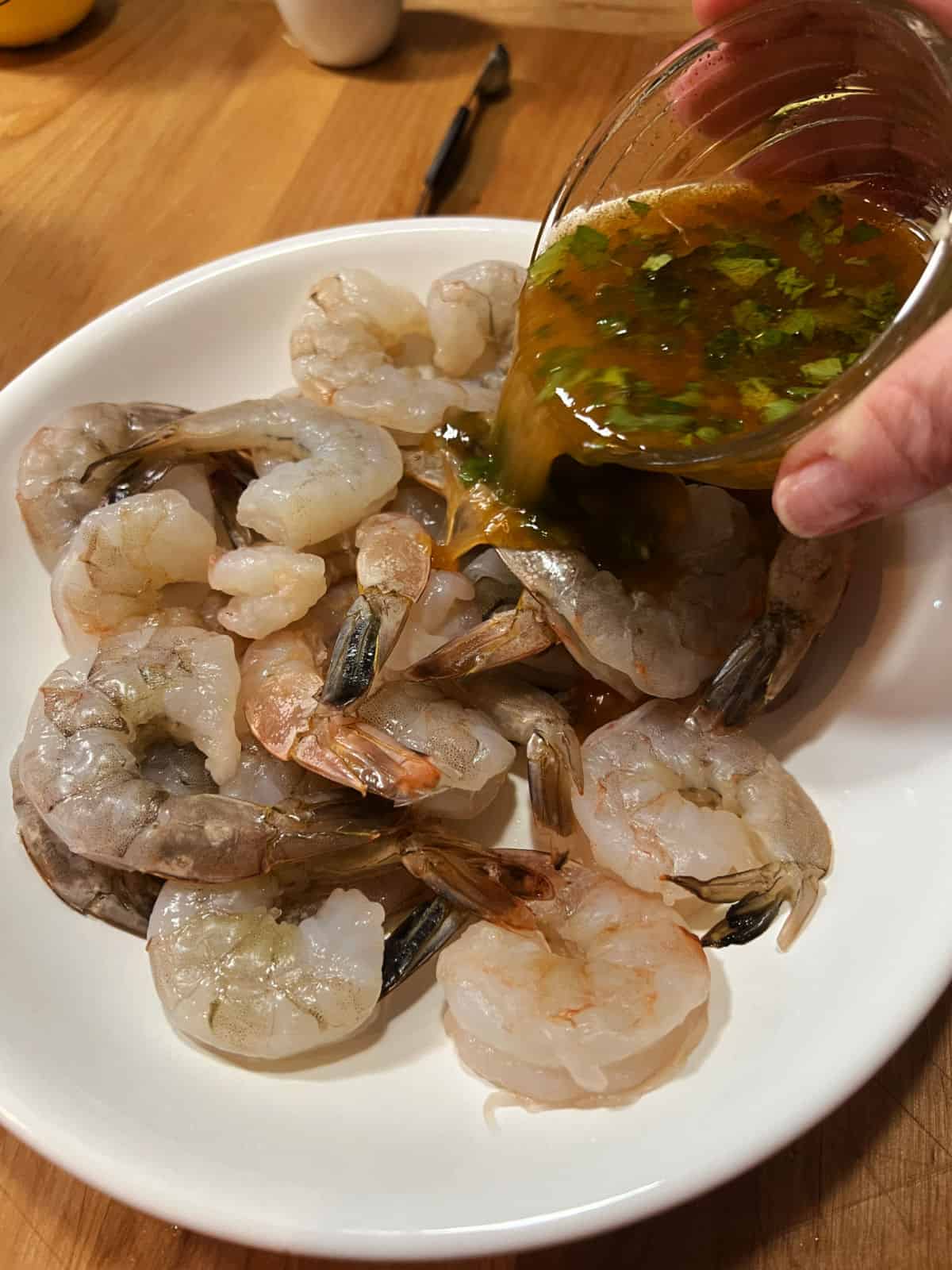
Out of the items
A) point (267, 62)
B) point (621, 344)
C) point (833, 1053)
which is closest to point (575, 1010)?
point (833, 1053)

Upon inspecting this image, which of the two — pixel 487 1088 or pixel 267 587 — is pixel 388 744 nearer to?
pixel 267 587

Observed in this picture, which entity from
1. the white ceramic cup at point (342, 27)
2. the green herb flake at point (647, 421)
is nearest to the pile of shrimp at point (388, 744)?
the green herb flake at point (647, 421)

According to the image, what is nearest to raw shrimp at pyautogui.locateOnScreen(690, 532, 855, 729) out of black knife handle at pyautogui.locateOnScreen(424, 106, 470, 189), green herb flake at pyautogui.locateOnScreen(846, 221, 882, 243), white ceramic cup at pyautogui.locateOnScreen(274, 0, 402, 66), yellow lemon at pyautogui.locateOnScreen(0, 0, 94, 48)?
green herb flake at pyautogui.locateOnScreen(846, 221, 882, 243)

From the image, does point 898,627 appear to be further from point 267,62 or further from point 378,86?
point 267,62

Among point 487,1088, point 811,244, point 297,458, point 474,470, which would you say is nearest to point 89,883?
point 487,1088

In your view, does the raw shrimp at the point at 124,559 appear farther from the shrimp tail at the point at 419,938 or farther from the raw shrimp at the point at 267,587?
the shrimp tail at the point at 419,938

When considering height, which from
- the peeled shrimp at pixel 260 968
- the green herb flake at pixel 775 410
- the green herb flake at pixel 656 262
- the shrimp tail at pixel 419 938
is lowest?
the shrimp tail at pixel 419 938
